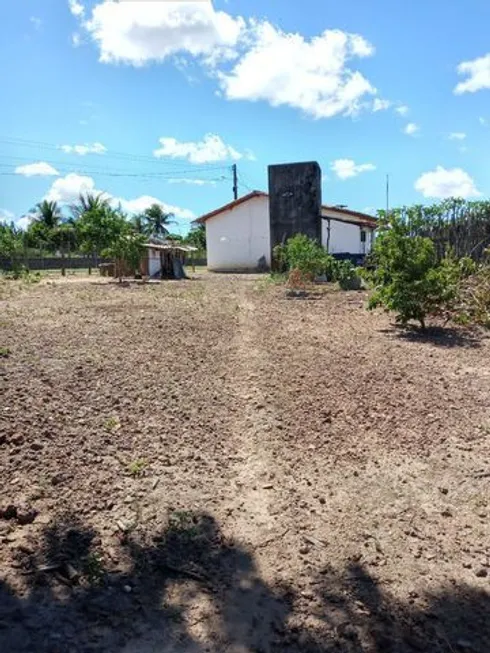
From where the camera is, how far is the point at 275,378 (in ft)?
19.1

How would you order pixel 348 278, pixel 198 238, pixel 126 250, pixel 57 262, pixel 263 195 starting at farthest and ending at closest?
pixel 198 238
pixel 57 262
pixel 263 195
pixel 126 250
pixel 348 278

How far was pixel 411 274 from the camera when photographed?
27.1ft

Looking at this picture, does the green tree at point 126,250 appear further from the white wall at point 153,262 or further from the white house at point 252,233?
the white house at point 252,233

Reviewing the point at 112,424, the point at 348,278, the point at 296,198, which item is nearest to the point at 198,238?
the point at 296,198

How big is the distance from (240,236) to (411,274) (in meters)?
26.5

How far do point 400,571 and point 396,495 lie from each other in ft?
2.45

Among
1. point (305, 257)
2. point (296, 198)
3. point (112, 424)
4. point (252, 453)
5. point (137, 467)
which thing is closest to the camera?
point (137, 467)

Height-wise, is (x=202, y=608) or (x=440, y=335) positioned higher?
(x=440, y=335)

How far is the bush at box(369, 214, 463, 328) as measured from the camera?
8.18 meters

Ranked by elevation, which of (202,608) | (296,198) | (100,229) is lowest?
(202,608)

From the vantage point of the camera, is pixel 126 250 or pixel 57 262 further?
pixel 57 262

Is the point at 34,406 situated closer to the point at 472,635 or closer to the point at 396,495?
the point at 396,495

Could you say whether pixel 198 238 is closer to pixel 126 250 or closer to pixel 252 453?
pixel 126 250

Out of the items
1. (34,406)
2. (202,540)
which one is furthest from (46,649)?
(34,406)
